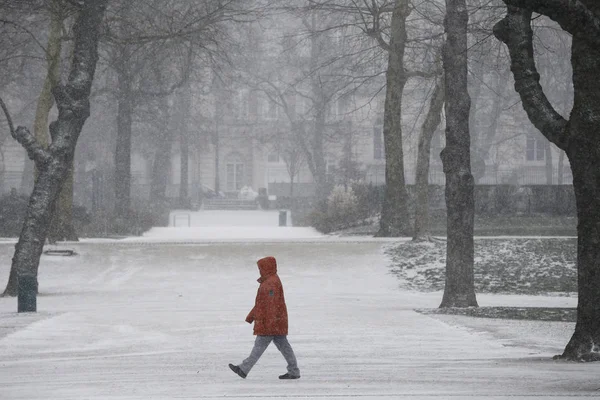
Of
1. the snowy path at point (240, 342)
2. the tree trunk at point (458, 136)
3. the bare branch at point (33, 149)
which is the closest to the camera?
A: the snowy path at point (240, 342)

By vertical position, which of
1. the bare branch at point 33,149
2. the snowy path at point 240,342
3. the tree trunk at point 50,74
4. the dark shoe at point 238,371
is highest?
the tree trunk at point 50,74

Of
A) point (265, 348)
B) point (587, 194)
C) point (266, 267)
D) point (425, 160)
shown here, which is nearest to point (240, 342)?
point (265, 348)

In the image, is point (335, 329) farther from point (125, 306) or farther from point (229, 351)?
point (125, 306)

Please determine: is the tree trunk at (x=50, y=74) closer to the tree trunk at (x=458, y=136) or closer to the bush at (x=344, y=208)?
the tree trunk at (x=458, y=136)

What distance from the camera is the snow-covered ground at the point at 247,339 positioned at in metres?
11.6

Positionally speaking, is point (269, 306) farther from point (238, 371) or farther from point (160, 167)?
point (160, 167)

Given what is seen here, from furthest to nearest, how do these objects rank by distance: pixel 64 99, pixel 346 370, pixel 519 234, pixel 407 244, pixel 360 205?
pixel 360 205 → pixel 519 234 → pixel 407 244 → pixel 64 99 → pixel 346 370

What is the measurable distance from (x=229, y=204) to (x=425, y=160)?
117ft

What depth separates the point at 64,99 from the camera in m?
24.4

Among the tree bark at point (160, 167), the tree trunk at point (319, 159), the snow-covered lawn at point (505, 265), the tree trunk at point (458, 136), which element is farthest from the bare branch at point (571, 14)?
the tree trunk at point (319, 159)

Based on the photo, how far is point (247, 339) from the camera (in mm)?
16703

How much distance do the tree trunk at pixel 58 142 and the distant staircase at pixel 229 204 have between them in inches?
1712

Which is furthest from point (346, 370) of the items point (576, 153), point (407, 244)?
point (407, 244)

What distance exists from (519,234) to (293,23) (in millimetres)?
44556
